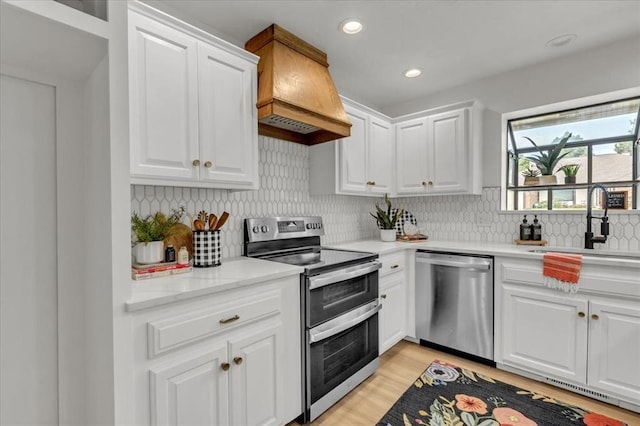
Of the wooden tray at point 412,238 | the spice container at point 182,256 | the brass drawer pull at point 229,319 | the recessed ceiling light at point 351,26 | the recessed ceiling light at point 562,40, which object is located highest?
the recessed ceiling light at point 562,40

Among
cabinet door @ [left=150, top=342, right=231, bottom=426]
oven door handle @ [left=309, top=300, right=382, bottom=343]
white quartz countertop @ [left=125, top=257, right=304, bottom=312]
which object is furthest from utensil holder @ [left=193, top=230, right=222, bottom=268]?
oven door handle @ [left=309, top=300, right=382, bottom=343]

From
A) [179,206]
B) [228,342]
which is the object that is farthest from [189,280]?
[179,206]

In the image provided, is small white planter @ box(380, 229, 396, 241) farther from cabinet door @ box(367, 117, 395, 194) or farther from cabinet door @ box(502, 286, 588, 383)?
cabinet door @ box(502, 286, 588, 383)

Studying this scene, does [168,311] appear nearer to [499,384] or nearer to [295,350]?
[295,350]

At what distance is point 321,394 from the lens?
1.85 m

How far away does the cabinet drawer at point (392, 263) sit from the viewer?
2513mm

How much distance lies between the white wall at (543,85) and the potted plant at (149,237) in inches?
114

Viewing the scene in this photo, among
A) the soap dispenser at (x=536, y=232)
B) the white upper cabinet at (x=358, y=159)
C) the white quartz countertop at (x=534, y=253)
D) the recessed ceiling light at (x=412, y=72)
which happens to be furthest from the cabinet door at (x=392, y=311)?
the recessed ceiling light at (x=412, y=72)

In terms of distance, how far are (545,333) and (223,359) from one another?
2.24 meters

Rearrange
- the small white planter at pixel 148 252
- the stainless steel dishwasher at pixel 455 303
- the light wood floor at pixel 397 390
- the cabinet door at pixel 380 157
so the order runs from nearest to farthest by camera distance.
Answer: the small white planter at pixel 148 252
the light wood floor at pixel 397 390
the stainless steel dishwasher at pixel 455 303
the cabinet door at pixel 380 157

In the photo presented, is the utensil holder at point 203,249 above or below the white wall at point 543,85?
below

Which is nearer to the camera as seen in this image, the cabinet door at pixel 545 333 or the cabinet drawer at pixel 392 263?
the cabinet door at pixel 545 333

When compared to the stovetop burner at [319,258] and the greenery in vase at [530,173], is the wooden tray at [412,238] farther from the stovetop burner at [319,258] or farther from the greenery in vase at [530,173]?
the greenery in vase at [530,173]

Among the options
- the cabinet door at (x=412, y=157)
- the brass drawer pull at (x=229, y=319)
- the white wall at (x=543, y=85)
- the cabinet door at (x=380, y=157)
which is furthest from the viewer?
the cabinet door at (x=412, y=157)
